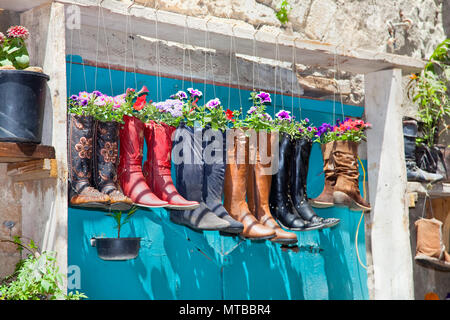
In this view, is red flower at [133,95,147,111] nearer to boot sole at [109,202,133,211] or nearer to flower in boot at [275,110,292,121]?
boot sole at [109,202,133,211]

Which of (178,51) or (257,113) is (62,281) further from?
(178,51)

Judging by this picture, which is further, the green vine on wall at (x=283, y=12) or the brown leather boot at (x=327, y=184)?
the green vine on wall at (x=283, y=12)

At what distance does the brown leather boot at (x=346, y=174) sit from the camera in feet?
12.0

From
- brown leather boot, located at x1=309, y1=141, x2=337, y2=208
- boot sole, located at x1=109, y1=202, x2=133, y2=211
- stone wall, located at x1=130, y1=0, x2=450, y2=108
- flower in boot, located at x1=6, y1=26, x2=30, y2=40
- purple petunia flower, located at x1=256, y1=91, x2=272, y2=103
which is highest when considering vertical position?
stone wall, located at x1=130, y1=0, x2=450, y2=108

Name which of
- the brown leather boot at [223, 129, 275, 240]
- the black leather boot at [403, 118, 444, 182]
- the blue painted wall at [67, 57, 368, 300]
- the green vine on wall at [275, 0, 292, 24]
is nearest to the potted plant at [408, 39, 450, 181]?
the black leather boot at [403, 118, 444, 182]

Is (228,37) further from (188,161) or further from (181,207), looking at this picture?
(181,207)

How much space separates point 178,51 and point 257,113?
703 mm

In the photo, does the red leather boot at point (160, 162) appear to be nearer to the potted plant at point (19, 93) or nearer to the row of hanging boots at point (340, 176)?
the potted plant at point (19, 93)

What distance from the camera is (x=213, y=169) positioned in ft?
10.6

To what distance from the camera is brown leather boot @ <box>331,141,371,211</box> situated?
3.66 m

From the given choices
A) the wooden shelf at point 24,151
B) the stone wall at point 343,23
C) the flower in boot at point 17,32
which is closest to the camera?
the wooden shelf at point 24,151

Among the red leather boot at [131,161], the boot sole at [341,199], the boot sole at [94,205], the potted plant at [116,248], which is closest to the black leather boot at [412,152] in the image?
the boot sole at [341,199]

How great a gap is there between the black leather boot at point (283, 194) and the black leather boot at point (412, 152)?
1.04 meters

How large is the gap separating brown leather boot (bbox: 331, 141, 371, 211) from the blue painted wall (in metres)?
0.33
